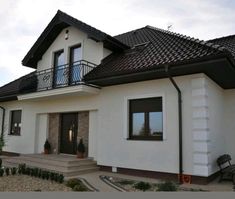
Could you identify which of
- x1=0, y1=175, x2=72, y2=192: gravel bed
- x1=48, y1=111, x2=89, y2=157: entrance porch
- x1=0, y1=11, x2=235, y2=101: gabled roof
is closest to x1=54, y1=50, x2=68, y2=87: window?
x1=0, y1=11, x2=235, y2=101: gabled roof

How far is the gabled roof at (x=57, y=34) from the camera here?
10.9 m

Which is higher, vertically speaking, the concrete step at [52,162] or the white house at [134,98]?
the white house at [134,98]

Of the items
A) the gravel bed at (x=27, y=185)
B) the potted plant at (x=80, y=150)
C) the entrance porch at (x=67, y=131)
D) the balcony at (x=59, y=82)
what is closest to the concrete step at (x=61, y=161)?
the potted plant at (x=80, y=150)

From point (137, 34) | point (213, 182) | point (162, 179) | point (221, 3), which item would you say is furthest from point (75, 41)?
point (213, 182)

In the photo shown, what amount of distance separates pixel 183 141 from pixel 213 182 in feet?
5.28

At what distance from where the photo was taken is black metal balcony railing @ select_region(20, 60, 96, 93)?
35.7 ft

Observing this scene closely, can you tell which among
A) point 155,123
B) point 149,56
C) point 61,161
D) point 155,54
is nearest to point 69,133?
point 61,161

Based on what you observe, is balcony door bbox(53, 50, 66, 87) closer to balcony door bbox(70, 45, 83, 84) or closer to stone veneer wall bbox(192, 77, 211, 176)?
balcony door bbox(70, 45, 83, 84)

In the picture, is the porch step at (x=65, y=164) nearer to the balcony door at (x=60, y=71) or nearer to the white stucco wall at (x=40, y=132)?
the white stucco wall at (x=40, y=132)

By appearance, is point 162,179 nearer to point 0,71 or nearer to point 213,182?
point 213,182

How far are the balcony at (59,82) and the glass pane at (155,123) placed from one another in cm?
279

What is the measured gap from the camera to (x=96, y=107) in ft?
35.7

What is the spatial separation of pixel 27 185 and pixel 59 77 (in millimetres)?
5949

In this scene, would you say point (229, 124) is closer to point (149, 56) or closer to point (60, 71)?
point (149, 56)
